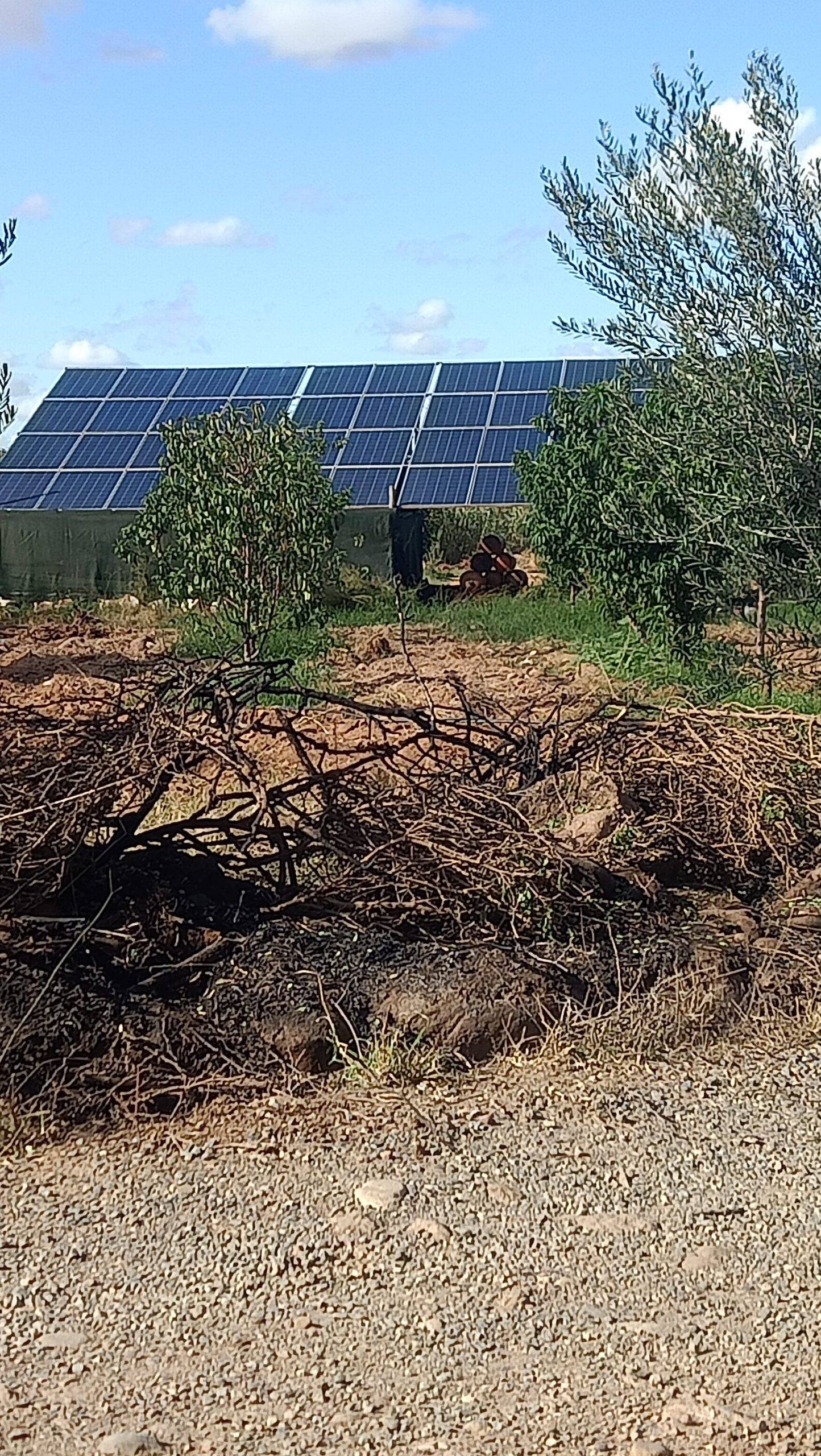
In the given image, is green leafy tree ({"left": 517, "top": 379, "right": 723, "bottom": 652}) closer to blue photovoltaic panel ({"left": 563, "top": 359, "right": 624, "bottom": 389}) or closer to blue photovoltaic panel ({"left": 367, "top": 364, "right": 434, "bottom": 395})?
blue photovoltaic panel ({"left": 563, "top": 359, "right": 624, "bottom": 389})

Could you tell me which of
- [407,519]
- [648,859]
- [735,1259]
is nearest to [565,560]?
[407,519]

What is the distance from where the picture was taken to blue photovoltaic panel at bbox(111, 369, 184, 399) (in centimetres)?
2400

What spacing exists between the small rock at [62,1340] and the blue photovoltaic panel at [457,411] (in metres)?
20.0

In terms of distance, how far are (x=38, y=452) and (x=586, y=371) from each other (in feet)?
26.0

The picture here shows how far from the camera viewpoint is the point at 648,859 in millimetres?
5793

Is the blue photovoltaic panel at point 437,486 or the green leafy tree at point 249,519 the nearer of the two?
the green leafy tree at point 249,519

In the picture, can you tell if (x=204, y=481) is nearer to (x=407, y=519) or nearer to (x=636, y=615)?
(x=636, y=615)

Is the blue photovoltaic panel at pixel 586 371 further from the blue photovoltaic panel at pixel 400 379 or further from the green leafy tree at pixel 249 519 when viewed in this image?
the green leafy tree at pixel 249 519

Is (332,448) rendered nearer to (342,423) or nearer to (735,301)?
(342,423)

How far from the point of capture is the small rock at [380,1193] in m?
3.66

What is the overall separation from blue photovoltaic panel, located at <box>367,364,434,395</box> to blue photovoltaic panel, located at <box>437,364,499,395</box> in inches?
8.9

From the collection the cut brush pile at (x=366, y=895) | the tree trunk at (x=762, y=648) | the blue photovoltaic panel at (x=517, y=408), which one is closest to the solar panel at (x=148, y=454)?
the blue photovoltaic panel at (x=517, y=408)

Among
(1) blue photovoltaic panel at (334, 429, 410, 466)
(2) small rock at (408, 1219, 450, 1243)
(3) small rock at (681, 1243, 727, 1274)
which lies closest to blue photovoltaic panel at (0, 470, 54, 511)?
(1) blue photovoltaic panel at (334, 429, 410, 466)

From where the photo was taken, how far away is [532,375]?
2400cm
